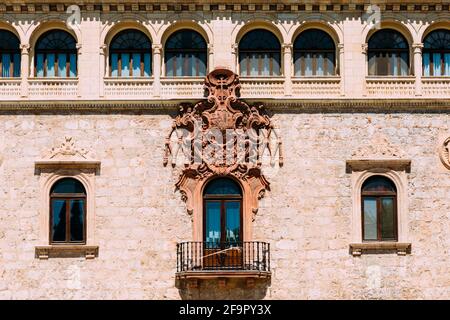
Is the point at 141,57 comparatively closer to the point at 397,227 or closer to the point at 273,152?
the point at 273,152

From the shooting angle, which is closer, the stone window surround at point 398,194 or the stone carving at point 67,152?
the stone window surround at point 398,194

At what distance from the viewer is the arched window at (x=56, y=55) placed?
41250 mm

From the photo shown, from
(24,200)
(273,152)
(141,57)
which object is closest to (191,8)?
(141,57)

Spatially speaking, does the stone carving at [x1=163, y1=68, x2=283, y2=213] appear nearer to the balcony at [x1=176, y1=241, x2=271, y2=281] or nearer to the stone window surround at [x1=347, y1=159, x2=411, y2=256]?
the balcony at [x1=176, y1=241, x2=271, y2=281]

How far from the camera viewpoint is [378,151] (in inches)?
1586

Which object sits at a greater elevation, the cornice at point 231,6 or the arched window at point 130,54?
the cornice at point 231,6

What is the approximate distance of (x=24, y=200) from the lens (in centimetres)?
4003

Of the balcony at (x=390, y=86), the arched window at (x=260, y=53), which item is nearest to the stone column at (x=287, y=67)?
the arched window at (x=260, y=53)

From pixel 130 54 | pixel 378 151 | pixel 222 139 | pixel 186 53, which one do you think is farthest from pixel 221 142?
pixel 378 151

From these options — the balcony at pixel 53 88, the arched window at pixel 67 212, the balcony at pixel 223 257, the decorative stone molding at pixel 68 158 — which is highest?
the balcony at pixel 53 88

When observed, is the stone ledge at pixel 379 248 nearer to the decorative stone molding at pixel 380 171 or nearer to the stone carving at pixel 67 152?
the decorative stone molding at pixel 380 171

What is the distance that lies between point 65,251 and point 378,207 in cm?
920

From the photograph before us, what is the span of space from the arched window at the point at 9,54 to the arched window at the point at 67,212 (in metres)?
3.84
